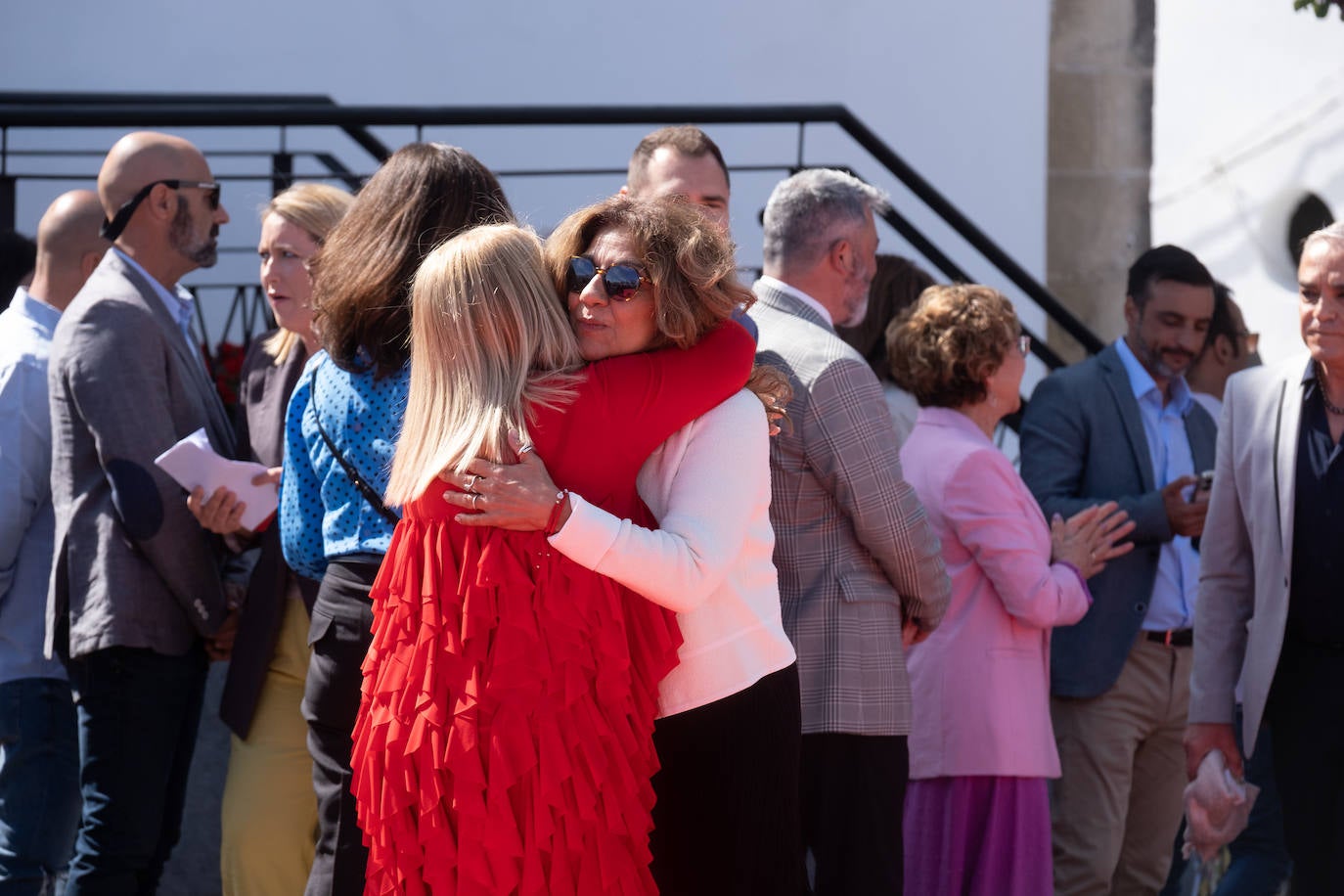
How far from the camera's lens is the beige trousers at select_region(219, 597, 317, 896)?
3.42 metres

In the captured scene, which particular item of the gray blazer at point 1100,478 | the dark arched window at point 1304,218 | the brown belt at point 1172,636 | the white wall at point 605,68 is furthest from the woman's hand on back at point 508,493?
the dark arched window at point 1304,218

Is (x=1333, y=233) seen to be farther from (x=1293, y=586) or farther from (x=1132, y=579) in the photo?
(x=1132, y=579)

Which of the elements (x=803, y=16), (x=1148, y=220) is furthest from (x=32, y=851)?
(x=1148, y=220)

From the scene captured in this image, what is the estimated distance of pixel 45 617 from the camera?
12.2 feet

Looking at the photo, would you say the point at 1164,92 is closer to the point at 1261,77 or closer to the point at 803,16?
the point at 1261,77

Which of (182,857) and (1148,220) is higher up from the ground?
(1148,220)

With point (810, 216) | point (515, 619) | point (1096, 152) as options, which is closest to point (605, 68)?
point (1096, 152)

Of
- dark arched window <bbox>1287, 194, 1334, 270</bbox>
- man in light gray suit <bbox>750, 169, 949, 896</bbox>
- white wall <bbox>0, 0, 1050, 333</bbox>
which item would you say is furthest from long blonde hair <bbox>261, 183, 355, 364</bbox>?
dark arched window <bbox>1287, 194, 1334, 270</bbox>

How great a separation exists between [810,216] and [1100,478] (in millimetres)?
1452

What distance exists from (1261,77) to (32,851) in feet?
23.3

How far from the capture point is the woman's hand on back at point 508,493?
2350 mm

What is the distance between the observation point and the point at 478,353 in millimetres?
2443

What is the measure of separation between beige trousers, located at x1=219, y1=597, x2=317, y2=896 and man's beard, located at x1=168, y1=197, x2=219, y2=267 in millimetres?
947

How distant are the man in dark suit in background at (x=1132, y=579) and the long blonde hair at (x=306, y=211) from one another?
2.11 metres
